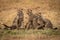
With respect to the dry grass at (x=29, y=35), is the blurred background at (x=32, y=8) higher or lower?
higher

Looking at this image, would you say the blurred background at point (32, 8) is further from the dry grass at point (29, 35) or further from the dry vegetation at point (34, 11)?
the dry grass at point (29, 35)

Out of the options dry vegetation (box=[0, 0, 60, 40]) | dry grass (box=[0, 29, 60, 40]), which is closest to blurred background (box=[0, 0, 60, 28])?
dry vegetation (box=[0, 0, 60, 40])

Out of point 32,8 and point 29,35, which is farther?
point 32,8

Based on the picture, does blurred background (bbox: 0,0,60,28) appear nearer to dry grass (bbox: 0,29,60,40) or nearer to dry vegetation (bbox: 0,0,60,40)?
dry vegetation (bbox: 0,0,60,40)

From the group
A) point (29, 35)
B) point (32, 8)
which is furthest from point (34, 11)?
point (29, 35)

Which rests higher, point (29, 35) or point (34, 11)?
point (34, 11)

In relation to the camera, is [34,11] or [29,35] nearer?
[29,35]

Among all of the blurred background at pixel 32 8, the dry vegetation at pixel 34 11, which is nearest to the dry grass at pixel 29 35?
the dry vegetation at pixel 34 11

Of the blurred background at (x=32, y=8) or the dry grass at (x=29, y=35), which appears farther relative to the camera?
the blurred background at (x=32, y=8)

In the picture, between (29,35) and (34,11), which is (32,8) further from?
(29,35)

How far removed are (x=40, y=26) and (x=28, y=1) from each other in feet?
2.18

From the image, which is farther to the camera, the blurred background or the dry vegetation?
the blurred background

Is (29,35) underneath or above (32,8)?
underneath

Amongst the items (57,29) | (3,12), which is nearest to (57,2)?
(57,29)
